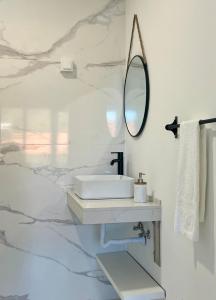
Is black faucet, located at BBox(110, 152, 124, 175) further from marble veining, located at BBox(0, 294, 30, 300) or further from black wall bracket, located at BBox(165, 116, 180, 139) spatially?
marble veining, located at BBox(0, 294, 30, 300)

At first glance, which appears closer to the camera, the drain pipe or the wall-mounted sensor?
the drain pipe

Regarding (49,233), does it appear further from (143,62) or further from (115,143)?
(143,62)

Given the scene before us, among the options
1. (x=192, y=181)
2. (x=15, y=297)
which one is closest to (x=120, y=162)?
(x=192, y=181)

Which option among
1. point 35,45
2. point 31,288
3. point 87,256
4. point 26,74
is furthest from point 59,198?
point 35,45

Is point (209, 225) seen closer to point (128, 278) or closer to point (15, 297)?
point (128, 278)

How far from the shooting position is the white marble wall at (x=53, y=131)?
2.42 metres

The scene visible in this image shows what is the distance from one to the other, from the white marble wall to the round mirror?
5.7 inches

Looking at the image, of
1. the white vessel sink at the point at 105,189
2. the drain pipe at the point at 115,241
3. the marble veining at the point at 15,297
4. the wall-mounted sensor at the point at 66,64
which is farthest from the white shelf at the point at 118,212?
the wall-mounted sensor at the point at 66,64

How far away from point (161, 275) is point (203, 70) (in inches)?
46.3

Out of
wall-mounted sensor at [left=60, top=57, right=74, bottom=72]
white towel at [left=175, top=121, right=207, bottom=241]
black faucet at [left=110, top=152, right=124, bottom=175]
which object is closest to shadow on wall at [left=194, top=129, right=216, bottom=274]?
white towel at [left=175, top=121, right=207, bottom=241]

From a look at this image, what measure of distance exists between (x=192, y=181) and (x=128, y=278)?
0.96 metres

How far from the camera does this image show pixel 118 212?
185 cm

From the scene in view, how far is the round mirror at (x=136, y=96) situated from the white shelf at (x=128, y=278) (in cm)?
92

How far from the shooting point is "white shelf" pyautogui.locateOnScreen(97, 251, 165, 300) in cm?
185
